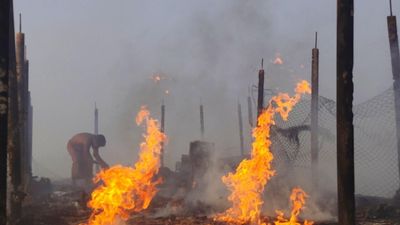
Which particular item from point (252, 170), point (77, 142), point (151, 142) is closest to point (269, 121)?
point (252, 170)

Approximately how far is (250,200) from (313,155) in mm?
3426

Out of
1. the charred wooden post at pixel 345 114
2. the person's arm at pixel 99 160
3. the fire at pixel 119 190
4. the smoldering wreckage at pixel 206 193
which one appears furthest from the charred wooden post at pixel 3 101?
the person's arm at pixel 99 160

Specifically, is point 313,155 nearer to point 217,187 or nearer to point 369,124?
point 369,124

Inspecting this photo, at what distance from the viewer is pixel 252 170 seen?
45.1 feet

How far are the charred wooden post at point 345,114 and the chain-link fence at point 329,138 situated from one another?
8822 mm

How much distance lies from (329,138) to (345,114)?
11209 mm

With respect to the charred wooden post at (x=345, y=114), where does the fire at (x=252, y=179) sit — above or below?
below

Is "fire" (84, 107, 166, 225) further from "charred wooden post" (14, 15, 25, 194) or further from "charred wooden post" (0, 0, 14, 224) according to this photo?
"charred wooden post" (0, 0, 14, 224)

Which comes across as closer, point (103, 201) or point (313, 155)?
point (103, 201)

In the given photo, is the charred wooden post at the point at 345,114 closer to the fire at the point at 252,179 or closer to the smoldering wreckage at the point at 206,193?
the smoldering wreckage at the point at 206,193

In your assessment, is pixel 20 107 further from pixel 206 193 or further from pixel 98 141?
pixel 98 141

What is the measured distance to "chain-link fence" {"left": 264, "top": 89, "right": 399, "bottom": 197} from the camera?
1602cm

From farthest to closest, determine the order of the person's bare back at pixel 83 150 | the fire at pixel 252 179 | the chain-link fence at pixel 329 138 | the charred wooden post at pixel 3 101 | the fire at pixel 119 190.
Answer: the person's bare back at pixel 83 150 → the chain-link fence at pixel 329 138 → the fire at pixel 252 179 → the fire at pixel 119 190 → the charred wooden post at pixel 3 101

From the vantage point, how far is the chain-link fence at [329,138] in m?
16.0
